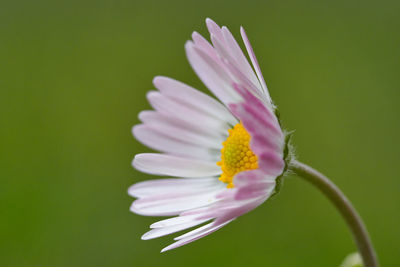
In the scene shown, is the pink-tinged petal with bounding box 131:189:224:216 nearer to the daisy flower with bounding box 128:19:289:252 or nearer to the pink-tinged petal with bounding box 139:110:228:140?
the daisy flower with bounding box 128:19:289:252

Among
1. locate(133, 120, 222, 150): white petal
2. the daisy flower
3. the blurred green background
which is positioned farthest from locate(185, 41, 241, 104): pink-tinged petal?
the blurred green background

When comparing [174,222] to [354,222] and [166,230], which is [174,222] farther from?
[354,222]

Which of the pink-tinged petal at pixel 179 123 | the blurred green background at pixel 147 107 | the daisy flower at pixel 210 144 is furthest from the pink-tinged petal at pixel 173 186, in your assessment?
the blurred green background at pixel 147 107

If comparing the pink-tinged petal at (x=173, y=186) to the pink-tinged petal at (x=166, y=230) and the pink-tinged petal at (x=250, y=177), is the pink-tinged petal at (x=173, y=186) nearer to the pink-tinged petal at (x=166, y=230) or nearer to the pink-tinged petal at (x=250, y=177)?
the pink-tinged petal at (x=166, y=230)

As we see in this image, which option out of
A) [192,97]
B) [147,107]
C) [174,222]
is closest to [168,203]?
[174,222]

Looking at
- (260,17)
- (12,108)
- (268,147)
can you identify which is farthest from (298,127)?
(268,147)

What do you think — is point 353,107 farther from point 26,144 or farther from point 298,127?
point 26,144
